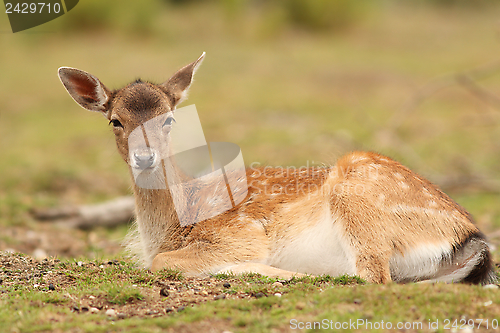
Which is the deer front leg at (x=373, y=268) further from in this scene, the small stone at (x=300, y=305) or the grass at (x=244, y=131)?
the small stone at (x=300, y=305)

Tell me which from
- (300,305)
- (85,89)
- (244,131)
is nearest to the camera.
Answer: (300,305)

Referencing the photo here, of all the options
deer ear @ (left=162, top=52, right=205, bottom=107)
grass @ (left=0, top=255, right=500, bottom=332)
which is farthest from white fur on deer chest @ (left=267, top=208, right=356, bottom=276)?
deer ear @ (left=162, top=52, right=205, bottom=107)

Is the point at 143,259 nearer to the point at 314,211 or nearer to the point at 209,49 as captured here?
the point at 314,211

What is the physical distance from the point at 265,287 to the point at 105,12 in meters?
25.7

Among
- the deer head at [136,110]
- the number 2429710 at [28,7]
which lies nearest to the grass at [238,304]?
the deer head at [136,110]

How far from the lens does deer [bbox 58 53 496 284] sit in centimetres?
459

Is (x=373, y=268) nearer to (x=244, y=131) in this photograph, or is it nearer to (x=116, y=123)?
(x=116, y=123)

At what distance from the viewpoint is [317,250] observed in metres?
4.79

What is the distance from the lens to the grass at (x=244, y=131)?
359cm

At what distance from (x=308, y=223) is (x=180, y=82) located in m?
2.23

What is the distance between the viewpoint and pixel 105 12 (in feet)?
86.8

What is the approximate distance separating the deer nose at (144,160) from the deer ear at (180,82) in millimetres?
1049

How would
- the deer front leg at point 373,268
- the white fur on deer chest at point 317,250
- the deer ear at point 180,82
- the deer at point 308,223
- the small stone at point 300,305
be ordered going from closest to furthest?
1. the small stone at point 300,305
2. the deer front leg at point 373,268
3. the deer at point 308,223
4. the white fur on deer chest at point 317,250
5. the deer ear at point 180,82

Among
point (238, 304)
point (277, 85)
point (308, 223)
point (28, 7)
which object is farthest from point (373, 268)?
point (277, 85)
